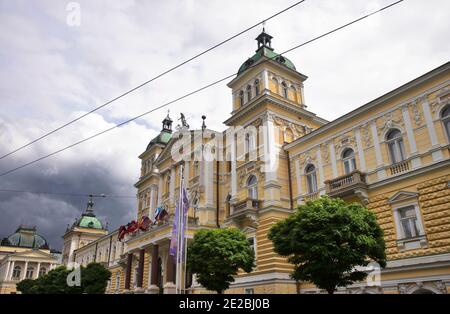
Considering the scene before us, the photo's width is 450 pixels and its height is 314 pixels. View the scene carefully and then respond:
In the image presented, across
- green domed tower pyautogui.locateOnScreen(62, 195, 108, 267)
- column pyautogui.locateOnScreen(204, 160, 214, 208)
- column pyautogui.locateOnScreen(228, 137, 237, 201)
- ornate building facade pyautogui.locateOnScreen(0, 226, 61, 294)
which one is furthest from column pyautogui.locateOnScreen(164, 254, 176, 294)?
ornate building facade pyautogui.locateOnScreen(0, 226, 61, 294)

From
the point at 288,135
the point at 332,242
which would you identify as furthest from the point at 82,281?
the point at 332,242

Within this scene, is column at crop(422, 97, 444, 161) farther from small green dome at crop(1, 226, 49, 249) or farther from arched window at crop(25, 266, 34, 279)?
small green dome at crop(1, 226, 49, 249)

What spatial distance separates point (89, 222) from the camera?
80188 millimetres

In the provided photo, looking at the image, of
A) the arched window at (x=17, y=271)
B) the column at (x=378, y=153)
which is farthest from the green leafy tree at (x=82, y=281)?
the arched window at (x=17, y=271)

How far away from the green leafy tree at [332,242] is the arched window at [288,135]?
42.2ft

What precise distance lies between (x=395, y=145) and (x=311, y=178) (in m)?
6.64

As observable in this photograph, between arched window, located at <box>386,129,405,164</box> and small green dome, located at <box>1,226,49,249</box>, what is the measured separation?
109343 mm

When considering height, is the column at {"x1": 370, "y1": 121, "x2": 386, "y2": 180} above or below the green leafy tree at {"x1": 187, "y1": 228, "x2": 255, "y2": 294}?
above

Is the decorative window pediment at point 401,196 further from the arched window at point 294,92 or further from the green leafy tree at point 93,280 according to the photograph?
the green leafy tree at point 93,280

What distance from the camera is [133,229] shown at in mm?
37500

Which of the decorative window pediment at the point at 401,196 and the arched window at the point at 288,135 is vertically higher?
the arched window at the point at 288,135

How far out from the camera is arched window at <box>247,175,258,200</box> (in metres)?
29.1

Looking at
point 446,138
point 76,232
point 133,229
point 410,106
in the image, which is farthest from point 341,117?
point 76,232

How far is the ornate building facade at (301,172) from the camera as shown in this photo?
19125 mm
